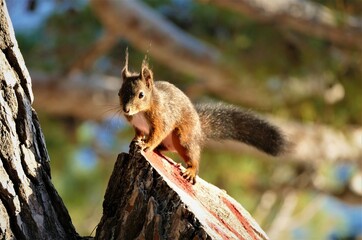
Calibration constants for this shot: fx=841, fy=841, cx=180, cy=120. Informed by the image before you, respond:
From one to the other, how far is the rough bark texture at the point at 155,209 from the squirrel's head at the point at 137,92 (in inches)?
12.1

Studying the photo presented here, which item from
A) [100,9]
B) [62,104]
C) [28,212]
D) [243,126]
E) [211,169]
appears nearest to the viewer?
[28,212]

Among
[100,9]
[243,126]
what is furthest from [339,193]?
[243,126]

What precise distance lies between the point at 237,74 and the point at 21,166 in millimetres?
3224

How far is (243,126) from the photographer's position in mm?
2105

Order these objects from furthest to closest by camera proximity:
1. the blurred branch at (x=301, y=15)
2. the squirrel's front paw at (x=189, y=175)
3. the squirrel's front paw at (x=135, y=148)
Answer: the blurred branch at (x=301, y=15) < the squirrel's front paw at (x=189, y=175) < the squirrel's front paw at (x=135, y=148)

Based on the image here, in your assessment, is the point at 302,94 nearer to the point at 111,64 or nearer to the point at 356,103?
the point at 356,103

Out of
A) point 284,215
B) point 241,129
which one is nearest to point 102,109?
point 284,215

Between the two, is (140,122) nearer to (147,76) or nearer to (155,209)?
(147,76)

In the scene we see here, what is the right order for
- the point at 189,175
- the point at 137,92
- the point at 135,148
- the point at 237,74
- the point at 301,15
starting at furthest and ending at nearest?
1. the point at 237,74
2. the point at 301,15
3. the point at 137,92
4. the point at 189,175
5. the point at 135,148

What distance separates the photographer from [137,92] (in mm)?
1866

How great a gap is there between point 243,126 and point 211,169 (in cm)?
370

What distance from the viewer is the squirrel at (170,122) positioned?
1.87m

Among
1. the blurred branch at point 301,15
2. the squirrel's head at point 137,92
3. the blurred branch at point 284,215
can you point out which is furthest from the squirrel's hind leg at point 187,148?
the blurred branch at point 284,215

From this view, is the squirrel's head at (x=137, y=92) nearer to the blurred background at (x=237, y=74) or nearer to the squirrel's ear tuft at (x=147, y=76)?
the squirrel's ear tuft at (x=147, y=76)
